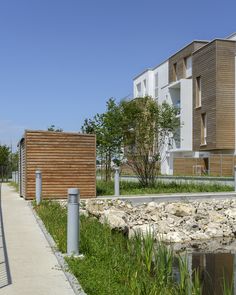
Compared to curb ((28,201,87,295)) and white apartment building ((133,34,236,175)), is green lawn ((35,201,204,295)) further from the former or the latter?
white apartment building ((133,34,236,175))

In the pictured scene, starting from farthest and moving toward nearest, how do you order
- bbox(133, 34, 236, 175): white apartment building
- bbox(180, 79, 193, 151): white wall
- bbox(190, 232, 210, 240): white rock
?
bbox(180, 79, 193, 151): white wall, bbox(133, 34, 236, 175): white apartment building, bbox(190, 232, 210, 240): white rock

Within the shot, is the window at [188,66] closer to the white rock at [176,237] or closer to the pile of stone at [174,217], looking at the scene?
the pile of stone at [174,217]

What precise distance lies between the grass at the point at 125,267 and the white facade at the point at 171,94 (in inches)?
1212

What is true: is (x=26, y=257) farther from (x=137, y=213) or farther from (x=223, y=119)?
(x=223, y=119)

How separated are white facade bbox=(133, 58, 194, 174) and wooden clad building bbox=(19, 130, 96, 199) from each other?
66.6 ft

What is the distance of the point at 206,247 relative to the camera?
46.3ft

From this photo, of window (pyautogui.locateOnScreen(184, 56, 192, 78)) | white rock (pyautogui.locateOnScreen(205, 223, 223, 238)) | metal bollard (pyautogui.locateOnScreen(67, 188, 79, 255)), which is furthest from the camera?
window (pyautogui.locateOnScreen(184, 56, 192, 78))

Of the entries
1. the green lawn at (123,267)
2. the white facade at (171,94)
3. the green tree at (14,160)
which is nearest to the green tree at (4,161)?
the green tree at (14,160)

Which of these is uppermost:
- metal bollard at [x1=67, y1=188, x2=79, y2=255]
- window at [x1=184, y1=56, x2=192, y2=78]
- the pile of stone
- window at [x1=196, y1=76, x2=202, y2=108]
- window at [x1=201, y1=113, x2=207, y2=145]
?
window at [x1=184, y1=56, x2=192, y2=78]

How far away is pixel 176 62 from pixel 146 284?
4857cm

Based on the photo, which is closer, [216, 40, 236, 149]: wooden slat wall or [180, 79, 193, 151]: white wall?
[216, 40, 236, 149]: wooden slat wall

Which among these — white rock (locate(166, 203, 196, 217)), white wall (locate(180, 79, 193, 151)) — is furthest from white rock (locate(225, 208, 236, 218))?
white wall (locate(180, 79, 193, 151))

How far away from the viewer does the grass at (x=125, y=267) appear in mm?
6477

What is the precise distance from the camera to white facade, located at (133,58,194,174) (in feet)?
160
